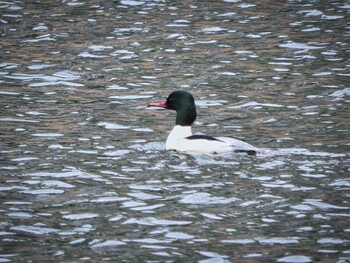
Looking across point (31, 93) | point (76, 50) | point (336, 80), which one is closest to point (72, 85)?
point (31, 93)

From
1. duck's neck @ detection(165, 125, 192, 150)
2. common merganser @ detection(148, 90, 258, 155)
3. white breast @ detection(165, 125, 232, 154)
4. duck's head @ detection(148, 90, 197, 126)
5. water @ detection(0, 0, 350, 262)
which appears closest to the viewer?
water @ detection(0, 0, 350, 262)

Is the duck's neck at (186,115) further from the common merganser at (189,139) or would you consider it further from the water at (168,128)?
the water at (168,128)

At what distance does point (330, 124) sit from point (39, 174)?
494cm

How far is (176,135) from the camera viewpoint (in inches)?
564

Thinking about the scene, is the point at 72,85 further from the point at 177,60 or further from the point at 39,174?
the point at 39,174

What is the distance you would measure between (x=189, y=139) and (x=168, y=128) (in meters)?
1.71

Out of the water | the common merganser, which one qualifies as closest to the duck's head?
the common merganser

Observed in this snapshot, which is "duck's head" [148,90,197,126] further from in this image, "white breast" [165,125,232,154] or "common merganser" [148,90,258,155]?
"white breast" [165,125,232,154]

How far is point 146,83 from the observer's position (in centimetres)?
1827

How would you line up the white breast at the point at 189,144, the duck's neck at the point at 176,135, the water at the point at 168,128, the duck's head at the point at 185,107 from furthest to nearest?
the duck's head at the point at 185,107 → the duck's neck at the point at 176,135 → the white breast at the point at 189,144 → the water at the point at 168,128

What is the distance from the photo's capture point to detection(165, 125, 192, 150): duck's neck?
46.3ft

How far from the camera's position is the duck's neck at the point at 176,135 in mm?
14109

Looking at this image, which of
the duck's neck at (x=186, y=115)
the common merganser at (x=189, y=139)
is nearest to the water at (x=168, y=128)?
the common merganser at (x=189, y=139)

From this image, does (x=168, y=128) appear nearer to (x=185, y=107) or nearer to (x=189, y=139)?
(x=185, y=107)
